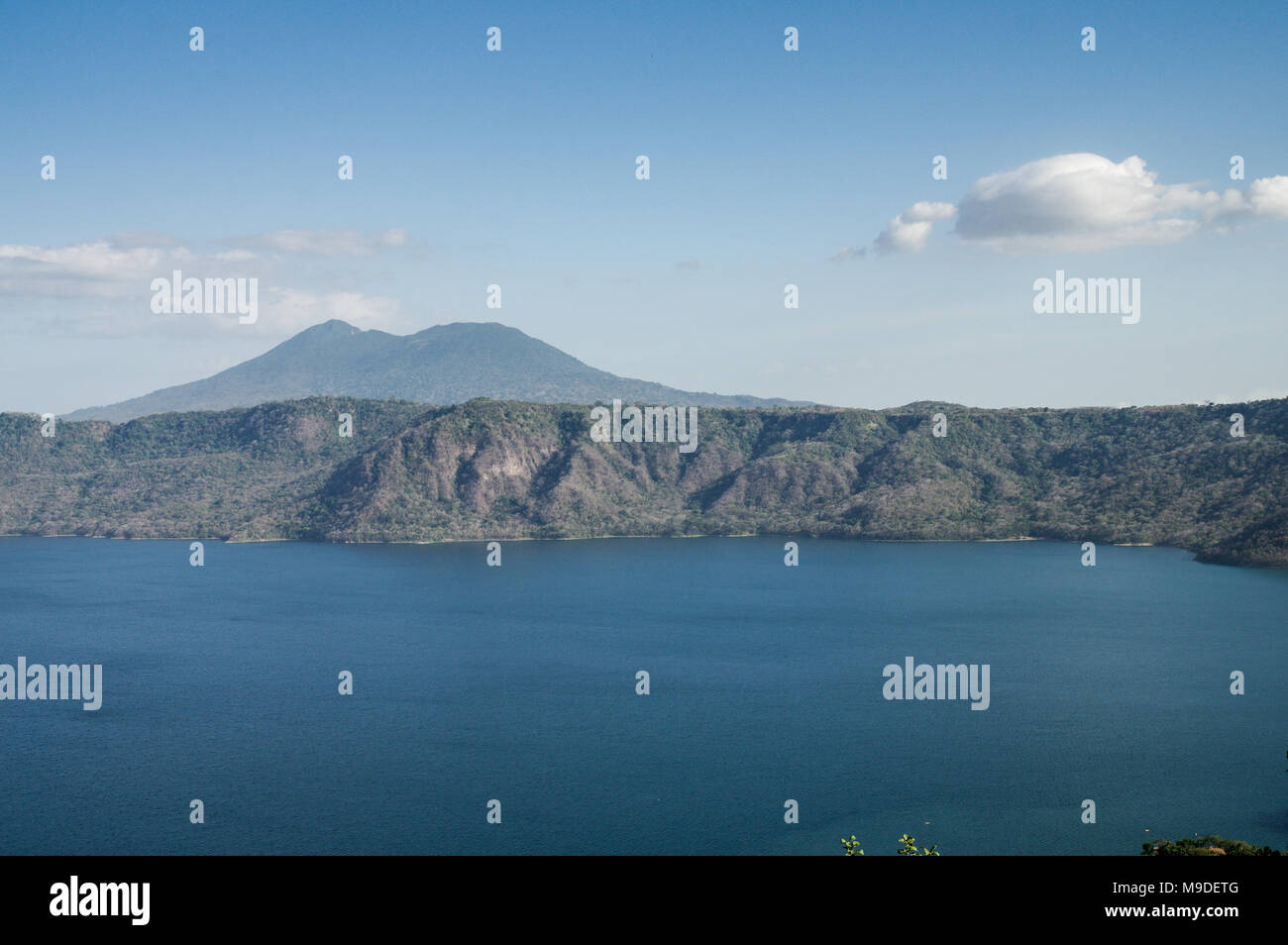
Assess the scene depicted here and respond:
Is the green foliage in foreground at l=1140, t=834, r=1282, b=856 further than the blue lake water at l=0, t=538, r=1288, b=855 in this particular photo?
No

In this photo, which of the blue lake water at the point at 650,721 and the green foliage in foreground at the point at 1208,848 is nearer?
the green foliage in foreground at the point at 1208,848

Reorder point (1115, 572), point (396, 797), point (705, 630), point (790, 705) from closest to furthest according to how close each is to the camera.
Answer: point (396, 797)
point (790, 705)
point (705, 630)
point (1115, 572)

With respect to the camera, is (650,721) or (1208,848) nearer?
(1208,848)

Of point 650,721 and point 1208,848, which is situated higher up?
point 1208,848

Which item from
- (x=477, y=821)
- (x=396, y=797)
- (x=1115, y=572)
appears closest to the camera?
(x=477, y=821)
